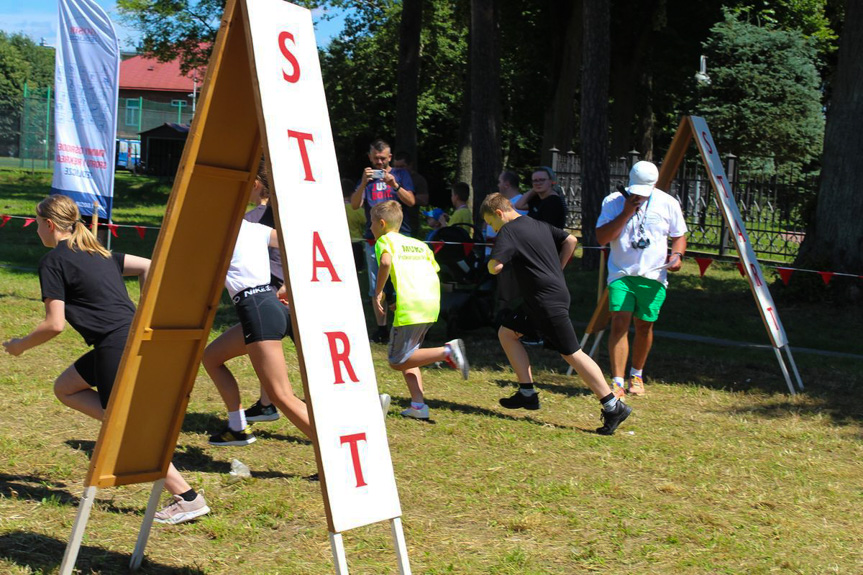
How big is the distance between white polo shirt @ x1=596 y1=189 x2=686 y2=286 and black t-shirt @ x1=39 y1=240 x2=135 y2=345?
178 inches

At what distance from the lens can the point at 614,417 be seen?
7.28 meters

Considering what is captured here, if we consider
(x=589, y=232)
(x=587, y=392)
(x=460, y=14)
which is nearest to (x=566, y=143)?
(x=460, y=14)

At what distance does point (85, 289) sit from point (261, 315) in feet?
3.99

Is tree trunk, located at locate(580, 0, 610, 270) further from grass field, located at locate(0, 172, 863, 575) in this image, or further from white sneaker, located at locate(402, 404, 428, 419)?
white sneaker, located at locate(402, 404, 428, 419)

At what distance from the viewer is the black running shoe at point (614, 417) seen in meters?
7.27

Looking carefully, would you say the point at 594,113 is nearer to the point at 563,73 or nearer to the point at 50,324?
the point at 563,73

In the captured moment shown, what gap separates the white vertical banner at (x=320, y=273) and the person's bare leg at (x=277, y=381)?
1.82 meters

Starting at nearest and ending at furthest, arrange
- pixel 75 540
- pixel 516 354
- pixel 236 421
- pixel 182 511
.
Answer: pixel 75 540 → pixel 182 511 → pixel 236 421 → pixel 516 354

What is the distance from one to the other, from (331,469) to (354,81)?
115 ft

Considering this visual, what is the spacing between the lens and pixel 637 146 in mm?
36094

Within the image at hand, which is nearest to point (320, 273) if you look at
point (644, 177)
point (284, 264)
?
point (284, 264)

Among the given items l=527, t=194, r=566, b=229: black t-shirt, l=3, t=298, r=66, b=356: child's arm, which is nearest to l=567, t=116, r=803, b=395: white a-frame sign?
l=527, t=194, r=566, b=229: black t-shirt

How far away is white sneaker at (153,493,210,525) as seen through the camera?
500cm

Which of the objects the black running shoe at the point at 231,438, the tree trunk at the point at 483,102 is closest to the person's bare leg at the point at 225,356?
the black running shoe at the point at 231,438
